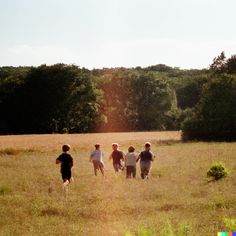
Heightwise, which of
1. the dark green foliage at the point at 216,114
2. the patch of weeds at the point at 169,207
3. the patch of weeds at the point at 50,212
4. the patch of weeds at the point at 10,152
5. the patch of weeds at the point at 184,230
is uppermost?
the dark green foliage at the point at 216,114

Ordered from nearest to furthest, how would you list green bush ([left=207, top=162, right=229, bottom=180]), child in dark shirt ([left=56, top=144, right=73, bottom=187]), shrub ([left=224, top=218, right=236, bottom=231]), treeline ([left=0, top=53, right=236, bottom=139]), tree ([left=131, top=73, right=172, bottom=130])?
shrub ([left=224, top=218, right=236, bottom=231]) → child in dark shirt ([left=56, top=144, right=73, bottom=187]) → green bush ([left=207, top=162, right=229, bottom=180]) → treeline ([left=0, top=53, right=236, bottom=139]) → tree ([left=131, top=73, right=172, bottom=130])

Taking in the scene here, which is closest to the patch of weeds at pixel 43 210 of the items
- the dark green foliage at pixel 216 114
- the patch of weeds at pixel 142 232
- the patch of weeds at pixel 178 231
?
the patch of weeds at pixel 142 232

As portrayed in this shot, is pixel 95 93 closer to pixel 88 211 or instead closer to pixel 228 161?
pixel 228 161

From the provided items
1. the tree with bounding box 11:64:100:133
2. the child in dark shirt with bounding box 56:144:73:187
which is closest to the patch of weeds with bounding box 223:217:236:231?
the child in dark shirt with bounding box 56:144:73:187

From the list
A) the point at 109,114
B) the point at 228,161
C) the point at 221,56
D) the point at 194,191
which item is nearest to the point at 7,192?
the point at 194,191

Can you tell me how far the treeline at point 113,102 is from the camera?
56.6m

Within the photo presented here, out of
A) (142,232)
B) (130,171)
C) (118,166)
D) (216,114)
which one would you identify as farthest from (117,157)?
(216,114)

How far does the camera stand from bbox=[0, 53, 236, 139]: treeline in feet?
186

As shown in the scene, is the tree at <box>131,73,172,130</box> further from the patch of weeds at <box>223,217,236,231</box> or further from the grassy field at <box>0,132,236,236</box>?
the patch of weeds at <box>223,217,236,231</box>

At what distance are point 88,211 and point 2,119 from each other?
73.7 m

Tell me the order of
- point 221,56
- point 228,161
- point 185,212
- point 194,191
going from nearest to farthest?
point 185,212
point 194,191
point 228,161
point 221,56

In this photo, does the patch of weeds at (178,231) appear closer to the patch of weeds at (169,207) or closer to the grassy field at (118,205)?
the grassy field at (118,205)

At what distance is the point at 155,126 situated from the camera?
3927 inches

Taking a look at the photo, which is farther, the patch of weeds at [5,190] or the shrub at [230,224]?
the patch of weeds at [5,190]
